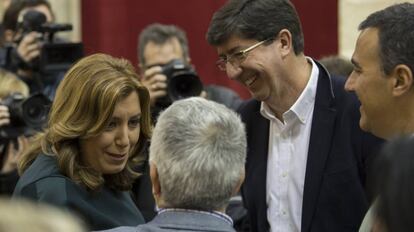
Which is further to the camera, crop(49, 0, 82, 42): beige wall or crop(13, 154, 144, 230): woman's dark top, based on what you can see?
crop(49, 0, 82, 42): beige wall

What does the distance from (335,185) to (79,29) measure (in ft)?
13.0

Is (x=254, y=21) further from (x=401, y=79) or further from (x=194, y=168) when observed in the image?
(x=194, y=168)

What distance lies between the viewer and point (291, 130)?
311 cm

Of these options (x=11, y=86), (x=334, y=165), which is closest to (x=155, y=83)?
(x=11, y=86)

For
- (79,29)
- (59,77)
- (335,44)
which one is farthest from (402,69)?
(79,29)

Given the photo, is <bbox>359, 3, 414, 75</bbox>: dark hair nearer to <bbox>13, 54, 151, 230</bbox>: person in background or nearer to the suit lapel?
the suit lapel

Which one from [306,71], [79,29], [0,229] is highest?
[0,229]

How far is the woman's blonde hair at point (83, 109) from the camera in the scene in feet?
9.34

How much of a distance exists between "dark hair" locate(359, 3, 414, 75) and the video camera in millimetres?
A: 2163

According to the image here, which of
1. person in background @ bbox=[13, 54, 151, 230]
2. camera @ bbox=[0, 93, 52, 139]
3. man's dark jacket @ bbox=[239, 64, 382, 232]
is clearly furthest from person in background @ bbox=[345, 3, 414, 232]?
camera @ bbox=[0, 93, 52, 139]

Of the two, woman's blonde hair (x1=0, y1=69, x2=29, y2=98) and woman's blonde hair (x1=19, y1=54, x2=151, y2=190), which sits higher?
woman's blonde hair (x1=19, y1=54, x2=151, y2=190)

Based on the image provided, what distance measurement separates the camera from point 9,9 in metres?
5.24

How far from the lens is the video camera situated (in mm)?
4523

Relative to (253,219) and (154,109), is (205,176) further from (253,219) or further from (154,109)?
(154,109)
